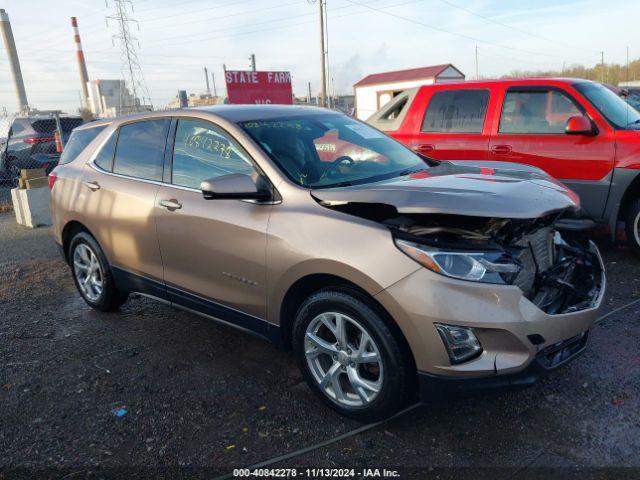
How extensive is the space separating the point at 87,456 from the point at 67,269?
3.96m

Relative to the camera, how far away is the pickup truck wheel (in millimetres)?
5133

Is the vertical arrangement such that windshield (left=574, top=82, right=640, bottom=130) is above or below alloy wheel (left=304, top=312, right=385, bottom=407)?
above

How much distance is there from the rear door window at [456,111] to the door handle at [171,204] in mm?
3932

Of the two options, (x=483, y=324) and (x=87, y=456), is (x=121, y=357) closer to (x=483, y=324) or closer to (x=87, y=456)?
(x=87, y=456)

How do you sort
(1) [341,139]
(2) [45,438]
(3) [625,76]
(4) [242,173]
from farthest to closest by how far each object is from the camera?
1. (3) [625,76]
2. (1) [341,139]
3. (4) [242,173]
4. (2) [45,438]

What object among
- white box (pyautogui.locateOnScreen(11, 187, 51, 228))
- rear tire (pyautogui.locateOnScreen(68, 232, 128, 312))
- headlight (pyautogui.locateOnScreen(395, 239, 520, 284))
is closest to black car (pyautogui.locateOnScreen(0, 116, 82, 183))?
white box (pyautogui.locateOnScreen(11, 187, 51, 228))

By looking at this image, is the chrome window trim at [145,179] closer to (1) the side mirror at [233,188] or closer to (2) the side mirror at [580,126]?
(1) the side mirror at [233,188]

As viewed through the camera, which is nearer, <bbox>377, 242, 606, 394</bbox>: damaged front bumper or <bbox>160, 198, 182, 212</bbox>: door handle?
<bbox>377, 242, 606, 394</bbox>: damaged front bumper

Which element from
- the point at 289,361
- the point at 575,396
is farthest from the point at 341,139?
the point at 575,396

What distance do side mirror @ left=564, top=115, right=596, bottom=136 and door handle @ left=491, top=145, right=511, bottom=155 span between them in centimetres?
69

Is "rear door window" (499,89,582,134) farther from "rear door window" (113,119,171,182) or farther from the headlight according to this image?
"rear door window" (113,119,171,182)

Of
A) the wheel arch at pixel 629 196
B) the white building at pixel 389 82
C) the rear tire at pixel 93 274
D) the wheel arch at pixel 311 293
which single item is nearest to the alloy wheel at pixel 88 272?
the rear tire at pixel 93 274

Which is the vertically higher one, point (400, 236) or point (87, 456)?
point (400, 236)

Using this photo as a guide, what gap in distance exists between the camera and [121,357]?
382 cm
